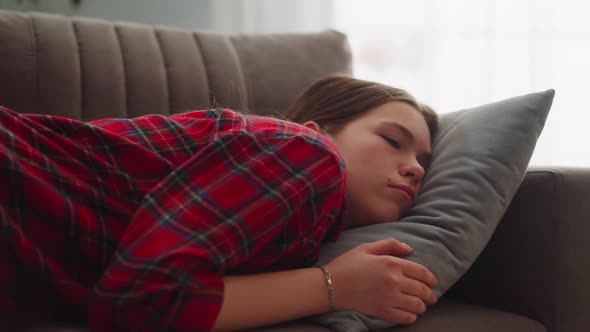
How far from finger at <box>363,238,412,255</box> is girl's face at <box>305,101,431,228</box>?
131 millimetres

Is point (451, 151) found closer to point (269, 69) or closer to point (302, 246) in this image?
point (302, 246)

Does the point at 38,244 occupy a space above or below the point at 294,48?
below

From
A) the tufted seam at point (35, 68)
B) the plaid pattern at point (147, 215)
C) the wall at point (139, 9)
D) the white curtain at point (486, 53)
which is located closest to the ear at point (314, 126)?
the plaid pattern at point (147, 215)

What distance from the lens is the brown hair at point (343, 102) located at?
1101mm

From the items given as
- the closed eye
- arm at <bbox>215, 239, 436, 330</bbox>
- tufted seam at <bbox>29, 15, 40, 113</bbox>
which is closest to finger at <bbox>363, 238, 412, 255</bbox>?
arm at <bbox>215, 239, 436, 330</bbox>

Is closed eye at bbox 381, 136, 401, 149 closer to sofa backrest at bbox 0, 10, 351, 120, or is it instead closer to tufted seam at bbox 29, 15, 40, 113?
sofa backrest at bbox 0, 10, 351, 120

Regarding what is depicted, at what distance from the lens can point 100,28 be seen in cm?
142

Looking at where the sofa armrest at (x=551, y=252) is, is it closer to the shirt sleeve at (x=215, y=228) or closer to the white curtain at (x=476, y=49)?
the shirt sleeve at (x=215, y=228)

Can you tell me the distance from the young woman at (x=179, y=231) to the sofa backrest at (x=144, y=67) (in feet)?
1.54

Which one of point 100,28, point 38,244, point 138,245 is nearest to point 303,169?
point 138,245

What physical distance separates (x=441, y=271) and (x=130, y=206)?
1.52 ft

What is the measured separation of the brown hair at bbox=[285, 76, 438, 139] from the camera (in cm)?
110

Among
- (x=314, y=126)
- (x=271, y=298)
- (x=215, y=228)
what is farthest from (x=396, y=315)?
(x=314, y=126)

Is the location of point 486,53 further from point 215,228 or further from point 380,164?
point 215,228
